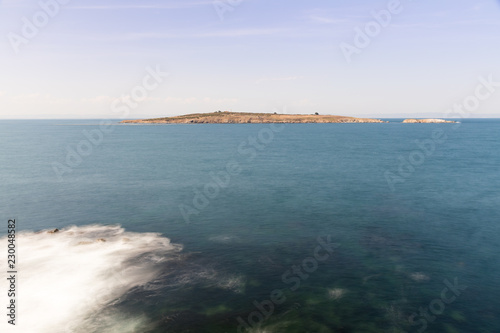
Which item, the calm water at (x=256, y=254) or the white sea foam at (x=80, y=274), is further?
the calm water at (x=256, y=254)

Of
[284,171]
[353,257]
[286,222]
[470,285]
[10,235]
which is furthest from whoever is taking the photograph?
[284,171]

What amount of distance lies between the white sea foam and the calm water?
0.17 meters

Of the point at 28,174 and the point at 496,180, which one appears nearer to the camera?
the point at 496,180

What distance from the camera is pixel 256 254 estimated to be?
44.2 meters

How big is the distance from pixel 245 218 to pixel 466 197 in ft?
168

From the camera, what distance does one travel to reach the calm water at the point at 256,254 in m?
31.1

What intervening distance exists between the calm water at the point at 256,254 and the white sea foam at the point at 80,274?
0.57 feet

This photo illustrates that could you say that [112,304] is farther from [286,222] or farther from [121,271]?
[286,222]

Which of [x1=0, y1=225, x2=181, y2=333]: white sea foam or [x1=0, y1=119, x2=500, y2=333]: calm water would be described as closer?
[x1=0, y1=225, x2=181, y2=333]: white sea foam

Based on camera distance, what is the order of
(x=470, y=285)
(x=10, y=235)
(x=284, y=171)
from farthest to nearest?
(x=284, y=171) < (x=10, y=235) < (x=470, y=285)

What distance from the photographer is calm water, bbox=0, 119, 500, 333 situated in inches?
1224

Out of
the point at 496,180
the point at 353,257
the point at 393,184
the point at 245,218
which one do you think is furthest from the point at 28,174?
the point at 496,180

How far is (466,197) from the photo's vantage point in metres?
72.2

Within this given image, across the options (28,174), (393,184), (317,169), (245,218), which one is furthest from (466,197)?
(28,174)
